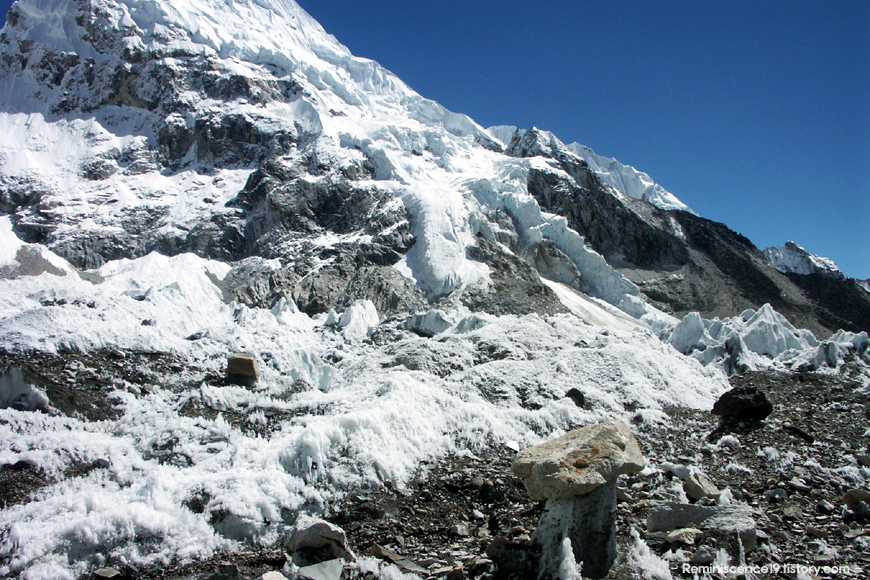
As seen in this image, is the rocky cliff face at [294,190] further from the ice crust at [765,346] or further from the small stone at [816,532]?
the small stone at [816,532]

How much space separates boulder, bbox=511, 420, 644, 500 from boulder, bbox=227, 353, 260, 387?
10.2m

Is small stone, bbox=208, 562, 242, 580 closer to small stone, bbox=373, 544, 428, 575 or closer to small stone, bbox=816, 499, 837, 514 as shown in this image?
small stone, bbox=373, 544, 428, 575

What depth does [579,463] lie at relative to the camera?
507cm

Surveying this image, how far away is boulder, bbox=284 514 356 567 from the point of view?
Answer: 5.29 m

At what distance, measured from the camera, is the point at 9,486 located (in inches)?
284

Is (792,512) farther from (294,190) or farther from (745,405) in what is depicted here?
(294,190)

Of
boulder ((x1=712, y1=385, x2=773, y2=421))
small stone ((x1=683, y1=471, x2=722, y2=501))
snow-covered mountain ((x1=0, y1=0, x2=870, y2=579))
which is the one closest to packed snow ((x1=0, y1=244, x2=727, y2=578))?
snow-covered mountain ((x1=0, y1=0, x2=870, y2=579))

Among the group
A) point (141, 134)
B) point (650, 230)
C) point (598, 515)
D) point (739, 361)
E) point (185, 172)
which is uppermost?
point (650, 230)

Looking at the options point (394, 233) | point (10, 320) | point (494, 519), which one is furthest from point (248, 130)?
point (494, 519)

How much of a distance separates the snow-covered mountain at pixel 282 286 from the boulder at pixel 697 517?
3626 mm

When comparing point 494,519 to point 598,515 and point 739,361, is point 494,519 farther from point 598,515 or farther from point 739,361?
point 739,361

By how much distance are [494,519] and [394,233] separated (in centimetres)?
4987

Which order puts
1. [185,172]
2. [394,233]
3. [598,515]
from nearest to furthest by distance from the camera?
[598,515] → [394,233] → [185,172]

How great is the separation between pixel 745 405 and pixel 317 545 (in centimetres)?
1007
